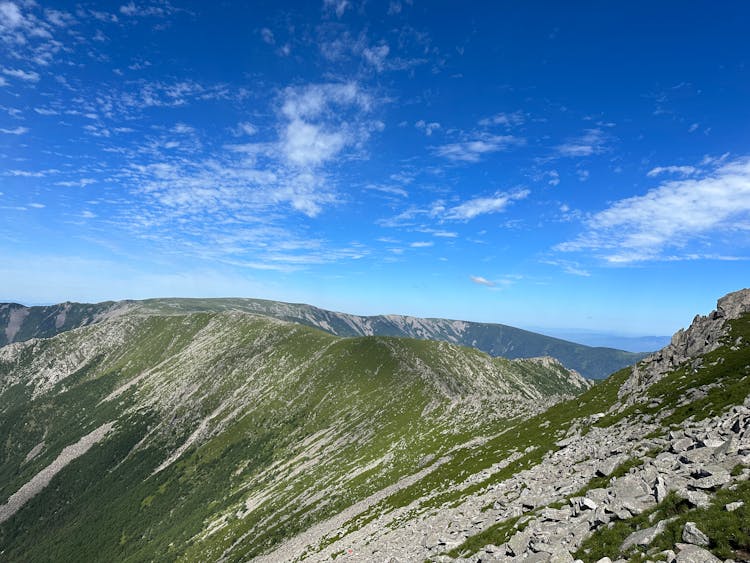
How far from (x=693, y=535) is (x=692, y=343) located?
6411 centimetres

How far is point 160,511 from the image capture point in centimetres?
18550

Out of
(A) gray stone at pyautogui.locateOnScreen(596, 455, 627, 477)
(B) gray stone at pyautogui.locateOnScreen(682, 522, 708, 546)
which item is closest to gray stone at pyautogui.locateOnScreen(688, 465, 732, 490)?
(B) gray stone at pyautogui.locateOnScreen(682, 522, 708, 546)

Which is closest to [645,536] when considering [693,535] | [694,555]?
[693,535]

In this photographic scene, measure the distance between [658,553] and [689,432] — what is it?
18.1 meters

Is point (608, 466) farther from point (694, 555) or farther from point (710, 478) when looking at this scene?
point (694, 555)

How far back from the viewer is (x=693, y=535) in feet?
57.0

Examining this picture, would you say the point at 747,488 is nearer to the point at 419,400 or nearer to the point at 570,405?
the point at 570,405

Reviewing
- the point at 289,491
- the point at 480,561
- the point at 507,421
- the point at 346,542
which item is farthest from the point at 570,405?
the point at 289,491

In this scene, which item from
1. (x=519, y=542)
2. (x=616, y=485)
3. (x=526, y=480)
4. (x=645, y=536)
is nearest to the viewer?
(x=645, y=536)

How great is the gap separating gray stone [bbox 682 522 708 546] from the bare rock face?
46.6 m

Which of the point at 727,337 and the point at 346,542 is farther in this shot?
the point at 727,337

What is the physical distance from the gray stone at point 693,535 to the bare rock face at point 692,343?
46647mm

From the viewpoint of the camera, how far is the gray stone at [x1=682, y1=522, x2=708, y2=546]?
1710cm

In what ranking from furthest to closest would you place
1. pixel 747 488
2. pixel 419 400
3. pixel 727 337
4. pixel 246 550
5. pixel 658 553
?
pixel 419 400, pixel 246 550, pixel 727 337, pixel 747 488, pixel 658 553
